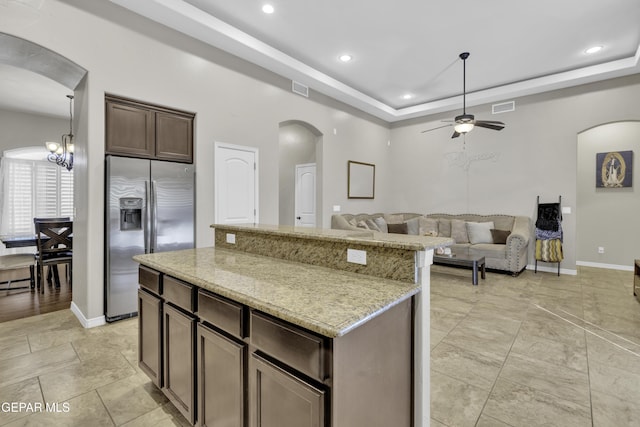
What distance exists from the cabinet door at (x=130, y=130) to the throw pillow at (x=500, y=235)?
5.78 m

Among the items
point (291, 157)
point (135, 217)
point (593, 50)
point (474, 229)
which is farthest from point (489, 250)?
point (135, 217)

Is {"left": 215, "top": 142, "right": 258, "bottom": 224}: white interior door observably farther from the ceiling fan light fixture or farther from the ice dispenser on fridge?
the ceiling fan light fixture

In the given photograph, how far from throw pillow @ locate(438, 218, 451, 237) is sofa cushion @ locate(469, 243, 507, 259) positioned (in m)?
0.87

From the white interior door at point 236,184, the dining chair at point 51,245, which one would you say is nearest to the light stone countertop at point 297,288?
the white interior door at point 236,184

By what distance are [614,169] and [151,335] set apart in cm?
792

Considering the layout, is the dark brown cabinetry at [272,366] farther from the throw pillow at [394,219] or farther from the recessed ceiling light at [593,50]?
the throw pillow at [394,219]

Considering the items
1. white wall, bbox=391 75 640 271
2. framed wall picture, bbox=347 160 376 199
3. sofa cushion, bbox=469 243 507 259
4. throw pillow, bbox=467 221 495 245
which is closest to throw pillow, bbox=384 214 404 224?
white wall, bbox=391 75 640 271

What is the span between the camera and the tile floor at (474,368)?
1.87 metres

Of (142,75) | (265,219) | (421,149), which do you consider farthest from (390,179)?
(142,75)

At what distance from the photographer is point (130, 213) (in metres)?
Result: 3.35

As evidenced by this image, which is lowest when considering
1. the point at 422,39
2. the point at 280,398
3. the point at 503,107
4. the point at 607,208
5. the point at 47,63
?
the point at 280,398

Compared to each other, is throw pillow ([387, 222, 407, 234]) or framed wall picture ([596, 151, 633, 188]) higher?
framed wall picture ([596, 151, 633, 188])

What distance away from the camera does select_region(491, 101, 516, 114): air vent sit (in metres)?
5.90

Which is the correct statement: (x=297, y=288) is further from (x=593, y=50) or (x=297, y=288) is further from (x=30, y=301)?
(x=593, y=50)
